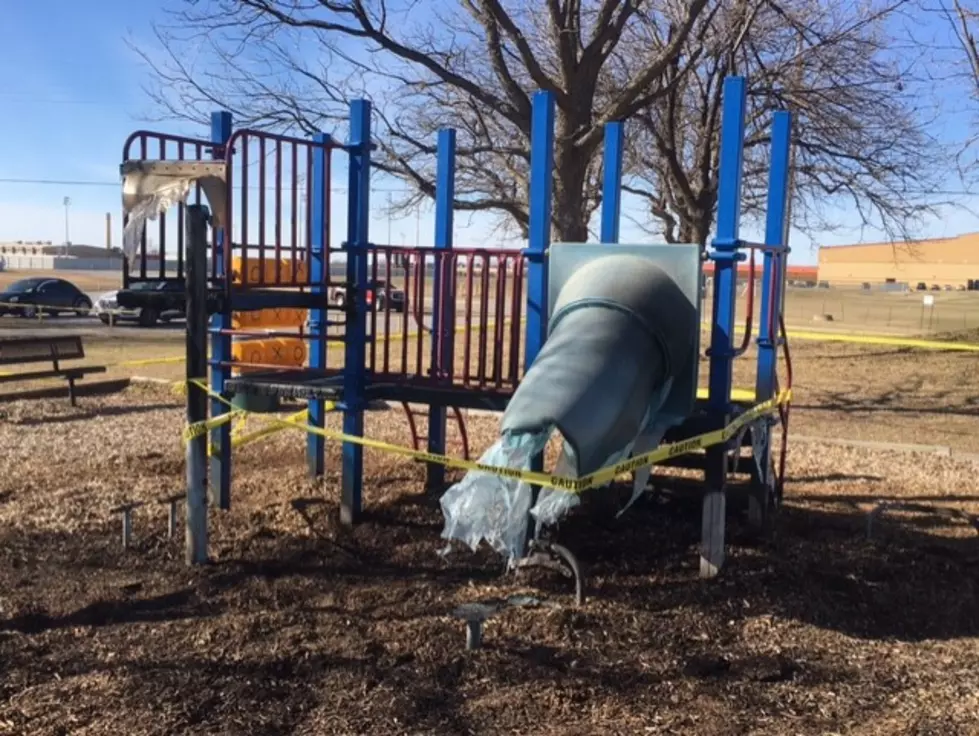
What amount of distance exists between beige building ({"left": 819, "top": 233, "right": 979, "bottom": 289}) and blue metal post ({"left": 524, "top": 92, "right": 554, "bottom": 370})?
86979mm

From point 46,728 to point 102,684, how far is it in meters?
0.34

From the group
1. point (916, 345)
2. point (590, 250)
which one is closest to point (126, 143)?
point (590, 250)

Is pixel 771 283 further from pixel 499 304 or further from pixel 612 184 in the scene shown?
pixel 499 304

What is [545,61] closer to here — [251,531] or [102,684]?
[251,531]

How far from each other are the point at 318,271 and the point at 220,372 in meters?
0.96

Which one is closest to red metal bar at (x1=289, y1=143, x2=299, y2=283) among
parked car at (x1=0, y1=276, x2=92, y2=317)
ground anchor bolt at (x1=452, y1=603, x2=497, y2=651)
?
ground anchor bolt at (x1=452, y1=603, x2=497, y2=651)

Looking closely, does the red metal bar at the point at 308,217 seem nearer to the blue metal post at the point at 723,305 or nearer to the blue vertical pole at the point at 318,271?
the blue vertical pole at the point at 318,271

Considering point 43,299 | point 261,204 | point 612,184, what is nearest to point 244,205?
point 261,204

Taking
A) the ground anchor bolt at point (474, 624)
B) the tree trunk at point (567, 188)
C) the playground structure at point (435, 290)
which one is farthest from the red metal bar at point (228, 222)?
the tree trunk at point (567, 188)

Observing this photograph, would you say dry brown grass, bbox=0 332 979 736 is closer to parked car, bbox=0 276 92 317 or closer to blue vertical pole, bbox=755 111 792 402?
blue vertical pole, bbox=755 111 792 402

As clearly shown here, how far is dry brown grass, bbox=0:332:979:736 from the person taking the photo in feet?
11.8

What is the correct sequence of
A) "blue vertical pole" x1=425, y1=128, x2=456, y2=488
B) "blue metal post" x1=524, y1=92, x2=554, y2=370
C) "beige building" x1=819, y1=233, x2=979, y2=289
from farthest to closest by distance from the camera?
"beige building" x1=819, y1=233, x2=979, y2=289 → "blue vertical pole" x1=425, y1=128, x2=456, y2=488 → "blue metal post" x1=524, y1=92, x2=554, y2=370

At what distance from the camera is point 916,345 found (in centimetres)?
2039

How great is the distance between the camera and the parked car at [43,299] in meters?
28.7
